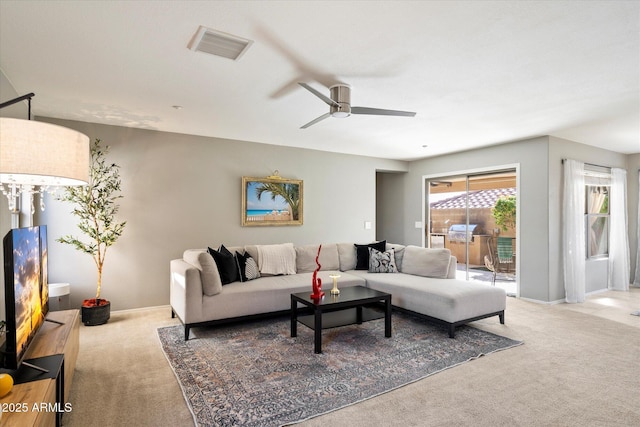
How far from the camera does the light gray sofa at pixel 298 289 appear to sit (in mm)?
3625

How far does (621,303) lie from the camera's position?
523 centimetres

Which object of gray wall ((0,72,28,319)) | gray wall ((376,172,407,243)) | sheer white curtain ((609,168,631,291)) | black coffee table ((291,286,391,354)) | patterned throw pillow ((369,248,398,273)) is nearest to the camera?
gray wall ((0,72,28,319))

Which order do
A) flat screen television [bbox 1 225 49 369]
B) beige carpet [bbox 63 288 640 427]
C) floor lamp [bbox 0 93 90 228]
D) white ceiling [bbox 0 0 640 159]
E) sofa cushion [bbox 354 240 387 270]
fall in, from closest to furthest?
floor lamp [bbox 0 93 90 228], flat screen television [bbox 1 225 49 369], white ceiling [bbox 0 0 640 159], beige carpet [bbox 63 288 640 427], sofa cushion [bbox 354 240 387 270]

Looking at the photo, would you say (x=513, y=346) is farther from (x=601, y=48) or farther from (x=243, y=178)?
(x=243, y=178)

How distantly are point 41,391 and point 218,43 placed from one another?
223 centimetres

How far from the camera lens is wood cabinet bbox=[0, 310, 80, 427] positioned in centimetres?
139

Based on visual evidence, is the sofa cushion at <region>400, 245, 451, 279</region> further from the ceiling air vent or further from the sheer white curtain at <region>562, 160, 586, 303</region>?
the ceiling air vent

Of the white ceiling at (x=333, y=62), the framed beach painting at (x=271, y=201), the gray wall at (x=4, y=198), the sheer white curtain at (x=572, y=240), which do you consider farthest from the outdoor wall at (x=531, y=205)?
the gray wall at (x=4, y=198)

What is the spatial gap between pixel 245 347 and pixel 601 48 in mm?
3766

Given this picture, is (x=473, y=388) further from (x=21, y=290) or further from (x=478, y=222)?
(x=478, y=222)

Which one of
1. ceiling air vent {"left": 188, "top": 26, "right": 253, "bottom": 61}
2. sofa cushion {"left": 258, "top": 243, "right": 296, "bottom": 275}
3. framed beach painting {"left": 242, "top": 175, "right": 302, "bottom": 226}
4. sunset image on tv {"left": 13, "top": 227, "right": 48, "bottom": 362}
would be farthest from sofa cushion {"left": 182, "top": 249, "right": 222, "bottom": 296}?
ceiling air vent {"left": 188, "top": 26, "right": 253, "bottom": 61}

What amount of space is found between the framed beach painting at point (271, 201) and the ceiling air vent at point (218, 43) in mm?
3075

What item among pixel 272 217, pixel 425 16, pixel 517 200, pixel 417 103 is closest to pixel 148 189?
pixel 272 217

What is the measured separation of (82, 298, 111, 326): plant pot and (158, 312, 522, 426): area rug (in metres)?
0.88
